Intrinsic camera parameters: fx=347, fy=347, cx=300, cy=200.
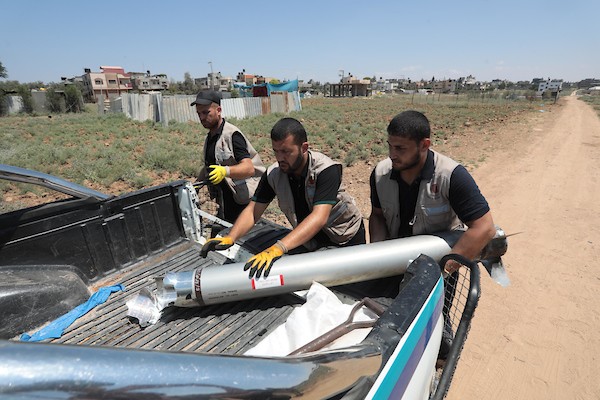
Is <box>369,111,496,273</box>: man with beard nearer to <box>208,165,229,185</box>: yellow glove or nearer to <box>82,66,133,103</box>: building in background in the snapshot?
<box>208,165,229,185</box>: yellow glove

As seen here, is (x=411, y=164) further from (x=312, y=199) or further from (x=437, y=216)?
(x=312, y=199)

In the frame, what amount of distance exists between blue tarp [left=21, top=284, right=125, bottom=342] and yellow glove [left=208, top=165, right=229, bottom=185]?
1.41 metres

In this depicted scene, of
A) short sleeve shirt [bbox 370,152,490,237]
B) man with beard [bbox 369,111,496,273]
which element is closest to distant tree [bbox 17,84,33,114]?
man with beard [bbox 369,111,496,273]

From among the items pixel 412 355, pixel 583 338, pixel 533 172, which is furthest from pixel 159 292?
pixel 533 172

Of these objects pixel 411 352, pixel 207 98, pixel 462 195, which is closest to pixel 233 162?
pixel 207 98

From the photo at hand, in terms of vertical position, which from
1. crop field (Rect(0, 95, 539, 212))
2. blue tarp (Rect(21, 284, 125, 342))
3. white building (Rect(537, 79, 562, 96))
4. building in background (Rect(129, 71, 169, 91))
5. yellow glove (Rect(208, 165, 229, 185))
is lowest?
white building (Rect(537, 79, 562, 96))

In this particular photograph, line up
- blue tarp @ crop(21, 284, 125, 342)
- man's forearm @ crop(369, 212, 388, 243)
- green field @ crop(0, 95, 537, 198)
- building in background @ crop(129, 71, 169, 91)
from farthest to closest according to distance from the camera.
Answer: building in background @ crop(129, 71, 169, 91)
green field @ crop(0, 95, 537, 198)
man's forearm @ crop(369, 212, 388, 243)
blue tarp @ crop(21, 284, 125, 342)

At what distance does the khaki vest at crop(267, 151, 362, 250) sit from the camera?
9.50 ft

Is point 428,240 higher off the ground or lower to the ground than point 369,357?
lower

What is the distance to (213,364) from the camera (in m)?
0.88

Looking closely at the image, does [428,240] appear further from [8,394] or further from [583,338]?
[583,338]

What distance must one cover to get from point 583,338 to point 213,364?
417 cm

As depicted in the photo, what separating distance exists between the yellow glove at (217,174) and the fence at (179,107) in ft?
61.5

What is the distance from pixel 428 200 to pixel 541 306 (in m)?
2.63
